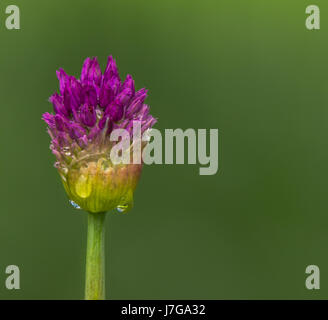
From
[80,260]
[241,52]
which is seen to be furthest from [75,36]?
[80,260]

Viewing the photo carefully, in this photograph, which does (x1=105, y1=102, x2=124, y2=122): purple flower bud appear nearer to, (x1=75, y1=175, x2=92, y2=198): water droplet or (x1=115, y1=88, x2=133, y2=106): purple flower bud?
(x1=115, y1=88, x2=133, y2=106): purple flower bud

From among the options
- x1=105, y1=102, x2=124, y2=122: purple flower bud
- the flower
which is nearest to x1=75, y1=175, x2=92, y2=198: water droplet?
the flower

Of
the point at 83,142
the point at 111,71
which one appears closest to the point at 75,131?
the point at 83,142

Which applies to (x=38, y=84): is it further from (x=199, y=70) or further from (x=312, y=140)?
(x=312, y=140)

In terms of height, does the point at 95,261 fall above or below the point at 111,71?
below

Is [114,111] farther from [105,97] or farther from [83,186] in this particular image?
[83,186]

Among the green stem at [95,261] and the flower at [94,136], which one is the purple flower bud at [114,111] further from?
the green stem at [95,261]
